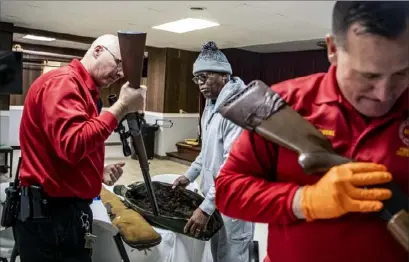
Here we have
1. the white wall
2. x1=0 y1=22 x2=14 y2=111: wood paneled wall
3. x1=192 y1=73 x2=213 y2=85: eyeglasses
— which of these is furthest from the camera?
x1=192 y1=73 x2=213 y2=85: eyeglasses

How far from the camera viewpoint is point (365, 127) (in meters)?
0.48

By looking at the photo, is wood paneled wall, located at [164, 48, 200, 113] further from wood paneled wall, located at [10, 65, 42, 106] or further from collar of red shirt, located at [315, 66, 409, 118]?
collar of red shirt, located at [315, 66, 409, 118]

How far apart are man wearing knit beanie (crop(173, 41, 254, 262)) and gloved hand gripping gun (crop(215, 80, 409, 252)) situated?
651 millimetres

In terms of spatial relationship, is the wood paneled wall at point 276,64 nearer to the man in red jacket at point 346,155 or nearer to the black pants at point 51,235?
the man in red jacket at point 346,155

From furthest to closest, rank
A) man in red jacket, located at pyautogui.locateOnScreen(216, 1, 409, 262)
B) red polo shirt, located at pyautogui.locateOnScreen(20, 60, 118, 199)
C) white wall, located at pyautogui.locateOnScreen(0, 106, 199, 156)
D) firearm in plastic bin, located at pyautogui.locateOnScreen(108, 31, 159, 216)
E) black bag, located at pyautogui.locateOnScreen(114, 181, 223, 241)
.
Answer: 1. black bag, located at pyautogui.locateOnScreen(114, 181, 223, 241)
2. white wall, located at pyautogui.locateOnScreen(0, 106, 199, 156)
3. red polo shirt, located at pyautogui.locateOnScreen(20, 60, 118, 199)
4. firearm in plastic bin, located at pyautogui.locateOnScreen(108, 31, 159, 216)
5. man in red jacket, located at pyautogui.locateOnScreen(216, 1, 409, 262)

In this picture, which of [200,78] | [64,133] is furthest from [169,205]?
[64,133]

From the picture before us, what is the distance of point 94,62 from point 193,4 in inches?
21.1

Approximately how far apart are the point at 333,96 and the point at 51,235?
72 cm

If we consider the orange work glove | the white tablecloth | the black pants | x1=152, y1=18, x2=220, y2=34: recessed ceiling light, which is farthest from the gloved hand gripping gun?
the white tablecloth

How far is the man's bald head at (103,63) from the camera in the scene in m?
0.89

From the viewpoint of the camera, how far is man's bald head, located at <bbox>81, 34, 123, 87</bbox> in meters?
0.89

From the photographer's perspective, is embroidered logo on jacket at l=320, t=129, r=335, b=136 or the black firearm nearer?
embroidered logo on jacket at l=320, t=129, r=335, b=136

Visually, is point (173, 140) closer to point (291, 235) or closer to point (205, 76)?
point (205, 76)

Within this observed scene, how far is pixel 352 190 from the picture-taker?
1.40ft
